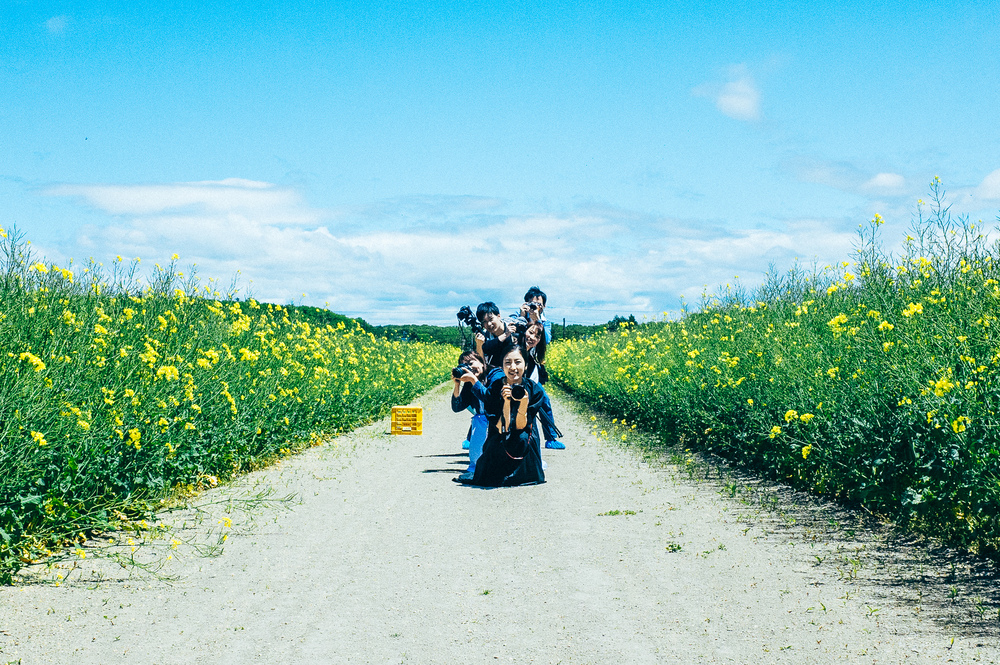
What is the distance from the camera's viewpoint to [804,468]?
857 centimetres

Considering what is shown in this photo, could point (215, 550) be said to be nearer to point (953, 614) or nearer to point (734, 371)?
point (953, 614)

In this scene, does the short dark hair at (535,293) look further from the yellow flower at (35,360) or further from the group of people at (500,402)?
the yellow flower at (35,360)

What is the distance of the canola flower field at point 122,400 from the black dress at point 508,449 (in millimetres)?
2875

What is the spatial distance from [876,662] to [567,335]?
272ft

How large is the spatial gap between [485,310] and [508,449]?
1802 millimetres

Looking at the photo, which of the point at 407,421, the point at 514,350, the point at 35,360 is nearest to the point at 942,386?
the point at 514,350

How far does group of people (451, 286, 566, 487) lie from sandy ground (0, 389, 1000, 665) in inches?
50.2

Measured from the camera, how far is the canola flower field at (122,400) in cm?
555

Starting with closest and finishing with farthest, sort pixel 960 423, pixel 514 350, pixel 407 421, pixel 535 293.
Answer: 1. pixel 960 423
2. pixel 514 350
3. pixel 535 293
4. pixel 407 421

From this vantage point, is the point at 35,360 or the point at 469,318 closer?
the point at 35,360

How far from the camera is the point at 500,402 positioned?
9.19 meters

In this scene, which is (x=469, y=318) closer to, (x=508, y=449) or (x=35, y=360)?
(x=508, y=449)

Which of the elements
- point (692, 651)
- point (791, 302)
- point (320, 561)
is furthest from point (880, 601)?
point (791, 302)

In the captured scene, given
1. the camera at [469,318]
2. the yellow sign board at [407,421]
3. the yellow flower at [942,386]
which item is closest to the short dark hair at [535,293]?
the camera at [469,318]
